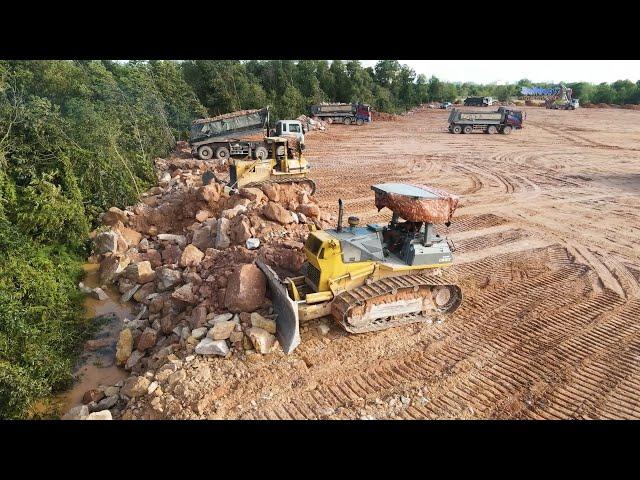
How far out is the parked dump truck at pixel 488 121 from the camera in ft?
93.6

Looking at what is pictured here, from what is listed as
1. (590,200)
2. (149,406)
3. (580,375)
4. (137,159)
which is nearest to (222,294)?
(149,406)

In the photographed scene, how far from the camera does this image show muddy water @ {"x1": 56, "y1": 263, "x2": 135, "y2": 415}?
7.05m

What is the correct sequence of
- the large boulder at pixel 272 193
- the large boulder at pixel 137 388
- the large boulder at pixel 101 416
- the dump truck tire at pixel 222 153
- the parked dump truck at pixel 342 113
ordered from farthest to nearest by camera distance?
the parked dump truck at pixel 342 113 < the dump truck tire at pixel 222 153 < the large boulder at pixel 272 193 < the large boulder at pixel 137 388 < the large boulder at pixel 101 416

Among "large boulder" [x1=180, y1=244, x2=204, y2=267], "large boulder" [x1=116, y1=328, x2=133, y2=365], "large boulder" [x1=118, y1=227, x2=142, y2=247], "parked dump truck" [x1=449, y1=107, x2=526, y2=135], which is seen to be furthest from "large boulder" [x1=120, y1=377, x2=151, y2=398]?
"parked dump truck" [x1=449, y1=107, x2=526, y2=135]

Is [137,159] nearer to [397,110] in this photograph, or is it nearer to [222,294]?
[222,294]

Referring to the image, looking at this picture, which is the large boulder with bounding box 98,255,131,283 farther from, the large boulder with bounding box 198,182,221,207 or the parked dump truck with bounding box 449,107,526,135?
the parked dump truck with bounding box 449,107,526,135

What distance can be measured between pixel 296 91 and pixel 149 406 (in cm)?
3228

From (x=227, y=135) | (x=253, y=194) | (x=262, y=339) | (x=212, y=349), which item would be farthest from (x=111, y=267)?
(x=227, y=135)

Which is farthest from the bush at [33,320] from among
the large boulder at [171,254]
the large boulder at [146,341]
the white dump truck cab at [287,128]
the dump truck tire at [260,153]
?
the white dump truck cab at [287,128]

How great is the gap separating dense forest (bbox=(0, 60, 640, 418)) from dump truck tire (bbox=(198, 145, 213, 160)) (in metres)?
1.97

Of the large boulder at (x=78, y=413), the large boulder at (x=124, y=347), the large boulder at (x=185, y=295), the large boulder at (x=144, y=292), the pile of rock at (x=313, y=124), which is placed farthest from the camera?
the pile of rock at (x=313, y=124)

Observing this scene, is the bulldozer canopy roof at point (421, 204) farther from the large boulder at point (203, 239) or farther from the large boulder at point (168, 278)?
the large boulder at point (203, 239)

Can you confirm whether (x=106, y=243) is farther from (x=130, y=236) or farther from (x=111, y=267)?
(x=111, y=267)

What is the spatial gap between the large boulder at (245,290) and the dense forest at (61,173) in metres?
3.08
